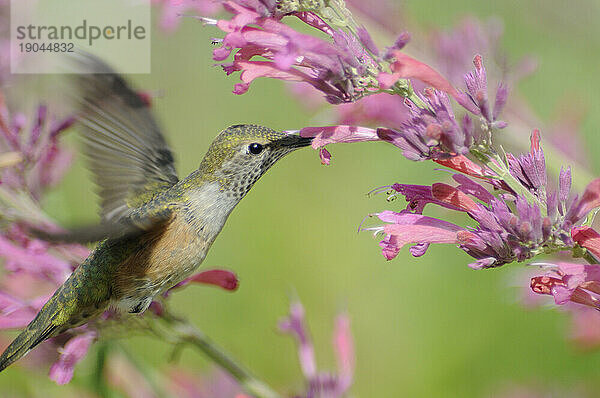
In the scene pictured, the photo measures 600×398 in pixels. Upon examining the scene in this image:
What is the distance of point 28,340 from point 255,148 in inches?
26.6

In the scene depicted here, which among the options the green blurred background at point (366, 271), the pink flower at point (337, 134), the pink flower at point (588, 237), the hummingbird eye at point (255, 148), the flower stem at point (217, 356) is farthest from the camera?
the green blurred background at point (366, 271)

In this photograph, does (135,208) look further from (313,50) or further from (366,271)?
(366,271)

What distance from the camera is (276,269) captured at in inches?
141

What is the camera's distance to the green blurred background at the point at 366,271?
2.55 metres

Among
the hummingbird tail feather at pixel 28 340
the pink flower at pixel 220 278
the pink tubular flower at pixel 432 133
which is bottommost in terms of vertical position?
the hummingbird tail feather at pixel 28 340

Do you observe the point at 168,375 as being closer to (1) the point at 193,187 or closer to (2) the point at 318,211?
(1) the point at 193,187

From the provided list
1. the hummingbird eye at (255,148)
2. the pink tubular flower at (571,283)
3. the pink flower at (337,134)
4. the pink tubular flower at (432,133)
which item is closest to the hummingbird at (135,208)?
the hummingbird eye at (255,148)

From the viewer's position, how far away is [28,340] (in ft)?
5.28

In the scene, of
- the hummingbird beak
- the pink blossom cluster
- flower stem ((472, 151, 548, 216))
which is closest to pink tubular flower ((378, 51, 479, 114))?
the pink blossom cluster

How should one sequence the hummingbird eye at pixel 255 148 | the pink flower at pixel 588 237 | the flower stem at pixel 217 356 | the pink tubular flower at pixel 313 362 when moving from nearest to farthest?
the pink flower at pixel 588 237 < the flower stem at pixel 217 356 < the hummingbird eye at pixel 255 148 < the pink tubular flower at pixel 313 362

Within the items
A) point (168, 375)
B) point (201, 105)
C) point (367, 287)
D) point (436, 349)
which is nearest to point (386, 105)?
point (168, 375)

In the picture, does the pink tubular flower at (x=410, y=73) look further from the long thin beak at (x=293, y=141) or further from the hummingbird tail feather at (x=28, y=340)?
the hummingbird tail feather at (x=28, y=340)

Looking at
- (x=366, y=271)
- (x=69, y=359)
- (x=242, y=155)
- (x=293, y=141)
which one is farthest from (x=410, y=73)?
(x=366, y=271)

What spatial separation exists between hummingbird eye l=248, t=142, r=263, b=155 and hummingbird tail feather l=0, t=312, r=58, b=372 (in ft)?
2.00
